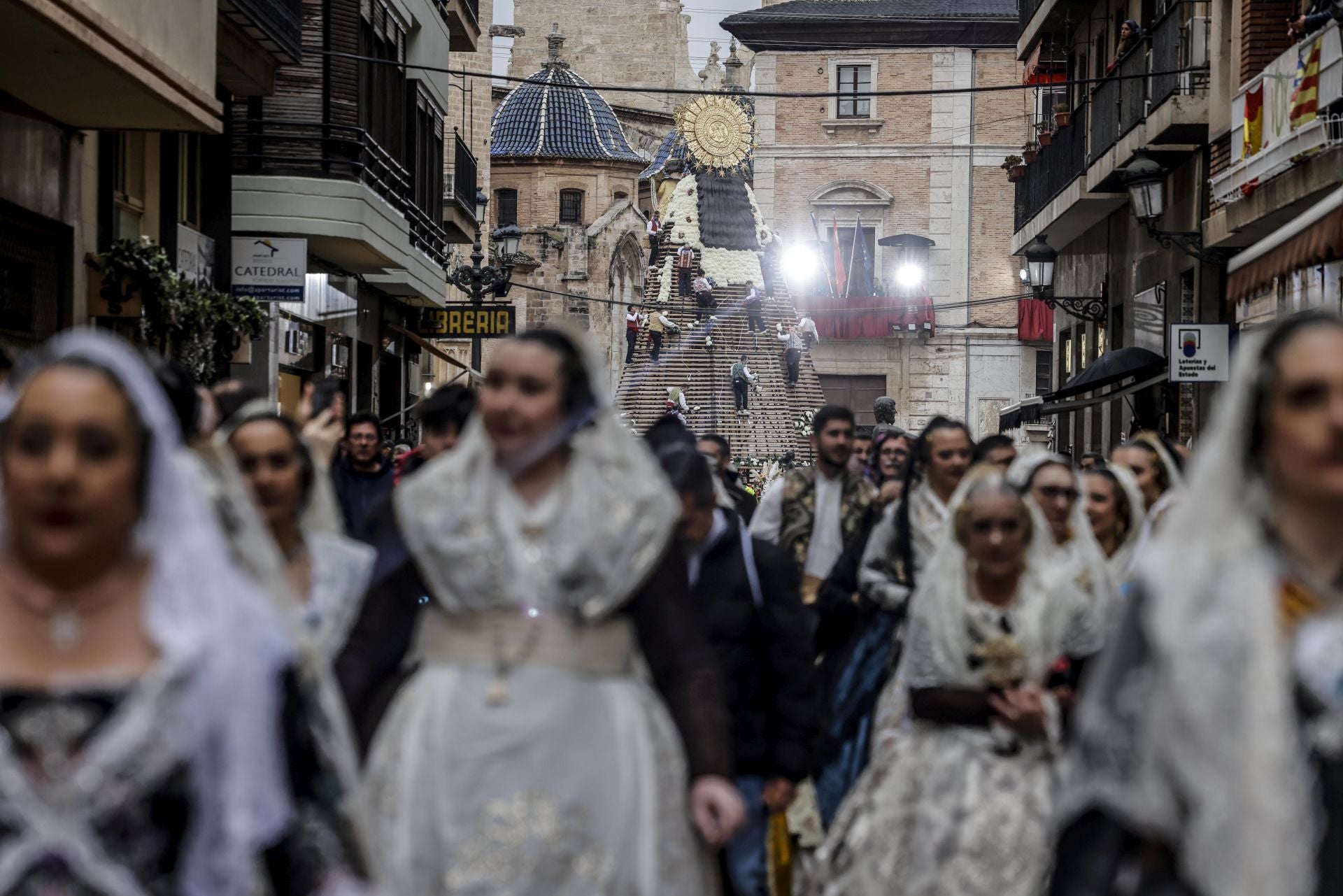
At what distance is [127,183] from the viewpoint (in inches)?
677

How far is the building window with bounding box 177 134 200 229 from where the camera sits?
1906 centimetres

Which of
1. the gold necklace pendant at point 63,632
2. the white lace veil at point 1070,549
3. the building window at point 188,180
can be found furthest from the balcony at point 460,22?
the gold necklace pendant at point 63,632

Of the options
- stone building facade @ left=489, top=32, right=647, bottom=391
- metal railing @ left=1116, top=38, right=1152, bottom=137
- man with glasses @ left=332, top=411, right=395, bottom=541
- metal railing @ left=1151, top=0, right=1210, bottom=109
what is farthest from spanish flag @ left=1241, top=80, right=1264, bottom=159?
stone building facade @ left=489, top=32, right=647, bottom=391

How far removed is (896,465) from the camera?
11656 mm

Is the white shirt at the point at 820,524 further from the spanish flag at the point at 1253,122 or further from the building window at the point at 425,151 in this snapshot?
the building window at the point at 425,151

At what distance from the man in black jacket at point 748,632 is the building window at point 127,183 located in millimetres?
10394

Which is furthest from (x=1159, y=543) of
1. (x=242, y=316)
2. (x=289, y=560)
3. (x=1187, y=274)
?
(x=1187, y=274)

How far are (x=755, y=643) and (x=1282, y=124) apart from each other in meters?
11.9

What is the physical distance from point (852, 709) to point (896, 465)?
3.43 metres

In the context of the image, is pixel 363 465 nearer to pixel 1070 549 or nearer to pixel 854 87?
pixel 1070 549

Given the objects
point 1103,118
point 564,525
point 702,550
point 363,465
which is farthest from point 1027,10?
point 564,525

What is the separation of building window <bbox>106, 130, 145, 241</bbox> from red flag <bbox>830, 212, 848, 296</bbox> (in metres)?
39.3

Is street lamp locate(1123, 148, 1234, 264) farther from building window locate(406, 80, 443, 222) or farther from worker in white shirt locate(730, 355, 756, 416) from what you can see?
worker in white shirt locate(730, 355, 756, 416)

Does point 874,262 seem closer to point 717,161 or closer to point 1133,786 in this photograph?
point 717,161
